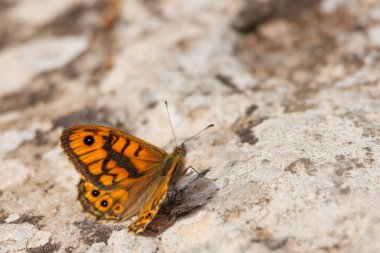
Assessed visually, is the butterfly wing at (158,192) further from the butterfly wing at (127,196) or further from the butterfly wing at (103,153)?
the butterfly wing at (103,153)

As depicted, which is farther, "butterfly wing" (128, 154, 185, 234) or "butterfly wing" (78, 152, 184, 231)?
"butterfly wing" (78, 152, 184, 231)

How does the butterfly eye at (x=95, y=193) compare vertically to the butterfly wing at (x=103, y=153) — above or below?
below

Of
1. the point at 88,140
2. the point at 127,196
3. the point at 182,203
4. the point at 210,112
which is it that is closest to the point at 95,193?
the point at 127,196

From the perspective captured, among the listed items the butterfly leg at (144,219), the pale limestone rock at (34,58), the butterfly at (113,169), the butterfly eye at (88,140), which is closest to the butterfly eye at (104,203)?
the butterfly at (113,169)

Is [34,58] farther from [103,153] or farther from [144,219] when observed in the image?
[144,219]

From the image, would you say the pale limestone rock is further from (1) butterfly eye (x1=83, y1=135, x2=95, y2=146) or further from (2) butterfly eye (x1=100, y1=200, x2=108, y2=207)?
(2) butterfly eye (x1=100, y1=200, x2=108, y2=207)

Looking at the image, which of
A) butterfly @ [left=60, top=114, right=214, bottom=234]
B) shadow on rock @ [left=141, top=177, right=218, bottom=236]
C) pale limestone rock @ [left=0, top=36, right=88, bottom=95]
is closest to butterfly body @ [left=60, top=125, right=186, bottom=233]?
butterfly @ [left=60, top=114, right=214, bottom=234]
